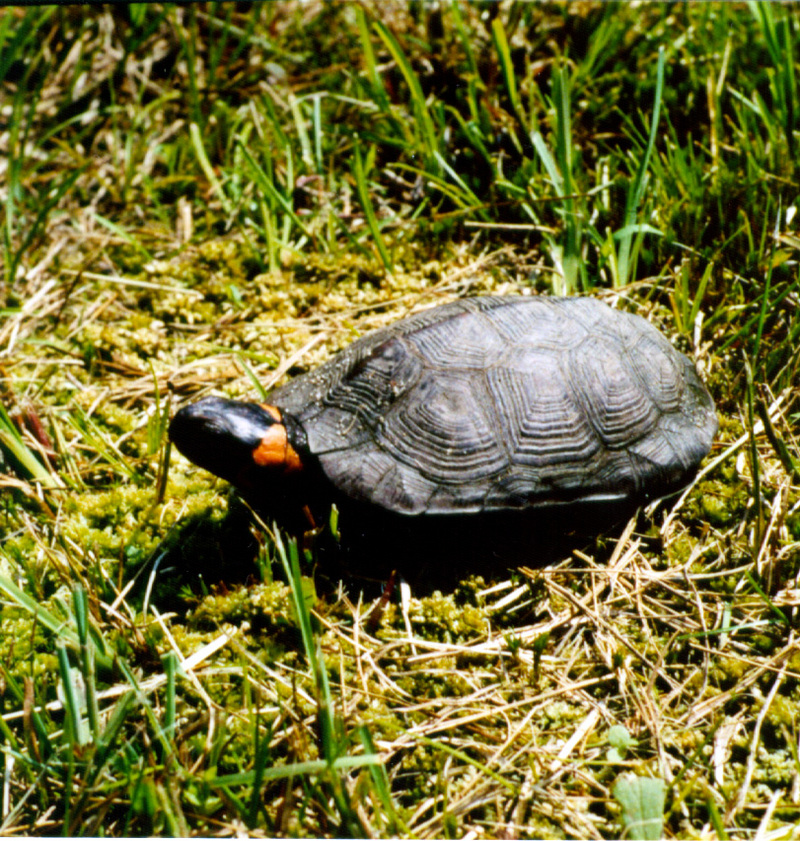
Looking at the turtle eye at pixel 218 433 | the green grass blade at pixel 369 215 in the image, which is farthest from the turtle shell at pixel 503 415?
the green grass blade at pixel 369 215

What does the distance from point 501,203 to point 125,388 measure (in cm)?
185

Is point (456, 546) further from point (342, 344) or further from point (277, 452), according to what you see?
point (342, 344)

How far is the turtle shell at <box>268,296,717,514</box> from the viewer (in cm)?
210

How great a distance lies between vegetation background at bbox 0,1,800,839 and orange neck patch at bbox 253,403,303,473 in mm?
254

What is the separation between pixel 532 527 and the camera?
2166mm

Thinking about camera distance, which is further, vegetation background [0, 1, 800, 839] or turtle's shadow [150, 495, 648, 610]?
turtle's shadow [150, 495, 648, 610]

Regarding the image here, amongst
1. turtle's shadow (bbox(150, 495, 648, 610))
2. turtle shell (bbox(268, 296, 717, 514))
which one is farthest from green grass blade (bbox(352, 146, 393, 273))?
turtle's shadow (bbox(150, 495, 648, 610))

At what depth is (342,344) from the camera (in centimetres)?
293

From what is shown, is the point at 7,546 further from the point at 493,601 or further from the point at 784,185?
the point at 784,185

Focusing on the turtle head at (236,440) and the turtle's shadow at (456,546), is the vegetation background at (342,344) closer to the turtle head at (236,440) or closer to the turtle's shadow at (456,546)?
the turtle's shadow at (456,546)

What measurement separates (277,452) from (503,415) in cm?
67

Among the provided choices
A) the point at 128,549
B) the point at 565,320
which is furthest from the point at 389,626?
the point at 565,320

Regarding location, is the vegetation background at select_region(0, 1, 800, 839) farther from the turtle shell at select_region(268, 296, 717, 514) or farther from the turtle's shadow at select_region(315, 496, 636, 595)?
the turtle shell at select_region(268, 296, 717, 514)

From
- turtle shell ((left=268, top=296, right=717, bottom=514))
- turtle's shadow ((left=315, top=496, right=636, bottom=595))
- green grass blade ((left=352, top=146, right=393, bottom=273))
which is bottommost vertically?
turtle's shadow ((left=315, top=496, right=636, bottom=595))
